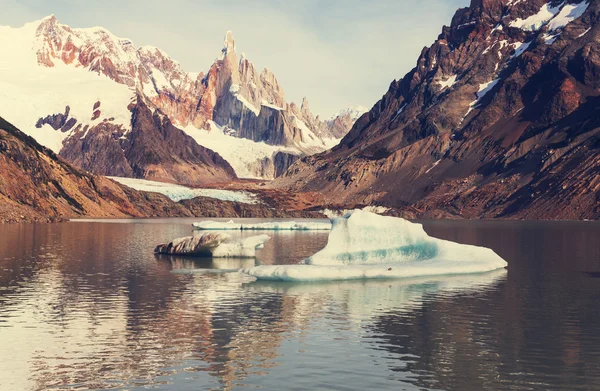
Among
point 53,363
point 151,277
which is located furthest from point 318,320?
point 151,277

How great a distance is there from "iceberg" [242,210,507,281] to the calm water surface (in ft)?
4.71

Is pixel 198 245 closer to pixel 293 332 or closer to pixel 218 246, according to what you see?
pixel 218 246

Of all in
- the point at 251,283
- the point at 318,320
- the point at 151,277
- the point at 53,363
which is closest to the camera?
the point at 53,363

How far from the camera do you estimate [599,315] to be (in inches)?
1706

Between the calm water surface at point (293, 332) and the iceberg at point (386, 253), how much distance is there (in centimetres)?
143

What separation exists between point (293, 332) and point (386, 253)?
94.0 ft

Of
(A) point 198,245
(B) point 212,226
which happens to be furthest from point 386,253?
(B) point 212,226

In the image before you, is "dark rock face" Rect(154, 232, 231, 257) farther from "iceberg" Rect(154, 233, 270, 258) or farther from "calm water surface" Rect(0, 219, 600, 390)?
"calm water surface" Rect(0, 219, 600, 390)

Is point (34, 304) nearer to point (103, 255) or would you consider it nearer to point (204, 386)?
point (204, 386)

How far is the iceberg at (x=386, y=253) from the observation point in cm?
5887

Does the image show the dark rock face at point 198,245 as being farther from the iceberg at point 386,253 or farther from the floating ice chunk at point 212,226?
the floating ice chunk at point 212,226

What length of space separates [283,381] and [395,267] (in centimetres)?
3196

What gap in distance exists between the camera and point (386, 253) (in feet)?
213

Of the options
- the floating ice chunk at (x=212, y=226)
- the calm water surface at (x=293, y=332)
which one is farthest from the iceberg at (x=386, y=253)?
the floating ice chunk at (x=212, y=226)
